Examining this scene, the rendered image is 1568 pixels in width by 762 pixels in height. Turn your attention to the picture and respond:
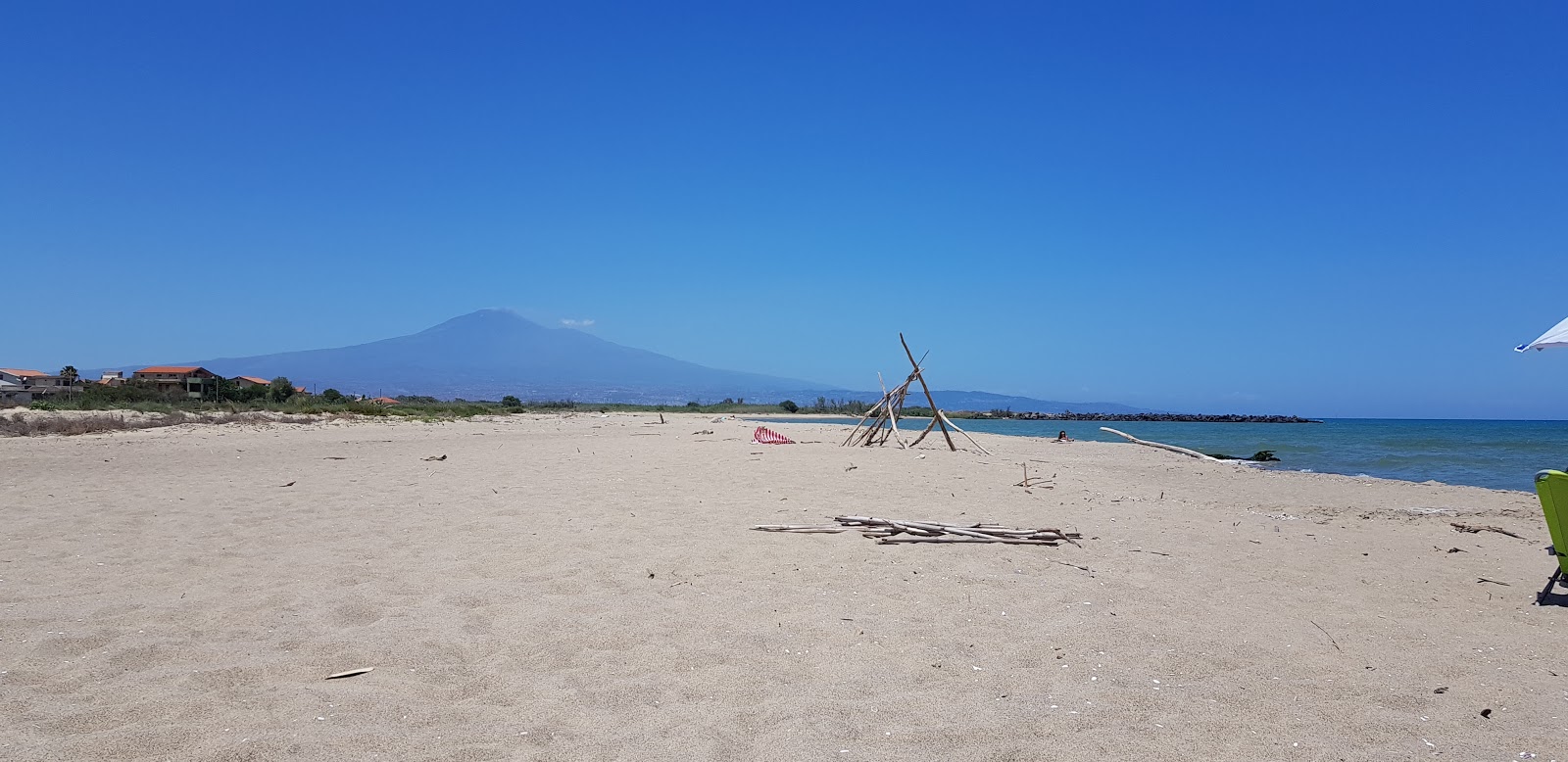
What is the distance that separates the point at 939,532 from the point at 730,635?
10.1 feet

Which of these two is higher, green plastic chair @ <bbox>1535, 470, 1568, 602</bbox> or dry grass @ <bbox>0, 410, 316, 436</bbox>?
dry grass @ <bbox>0, 410, 316, 436</bbox>

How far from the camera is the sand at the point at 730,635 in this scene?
3.20 metres

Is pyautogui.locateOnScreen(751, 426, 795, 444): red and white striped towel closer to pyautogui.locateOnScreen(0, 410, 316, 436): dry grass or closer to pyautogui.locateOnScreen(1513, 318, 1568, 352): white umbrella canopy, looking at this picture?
pyautogui.locateOnScreen(0, 410, 316, 436): dry grass

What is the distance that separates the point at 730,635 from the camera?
440 centimetres

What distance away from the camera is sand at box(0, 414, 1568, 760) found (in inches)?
126

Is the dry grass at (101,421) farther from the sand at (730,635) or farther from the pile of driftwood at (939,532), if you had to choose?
the pile of driftwood at (939,532)

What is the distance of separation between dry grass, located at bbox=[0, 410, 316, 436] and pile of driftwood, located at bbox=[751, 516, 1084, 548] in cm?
1876

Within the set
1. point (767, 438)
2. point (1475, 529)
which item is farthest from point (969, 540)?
point (767, 438)

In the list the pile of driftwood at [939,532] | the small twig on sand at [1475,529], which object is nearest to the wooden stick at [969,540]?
the pile of driftwood at [939,532]

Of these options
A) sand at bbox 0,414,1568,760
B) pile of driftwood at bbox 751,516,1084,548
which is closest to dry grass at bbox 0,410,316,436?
sand at bbox 0,414,1568,760

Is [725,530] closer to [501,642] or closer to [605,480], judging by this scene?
[501,642]

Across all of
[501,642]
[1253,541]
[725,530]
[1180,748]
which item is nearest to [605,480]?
[725,530]

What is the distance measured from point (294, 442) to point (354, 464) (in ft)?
19.3

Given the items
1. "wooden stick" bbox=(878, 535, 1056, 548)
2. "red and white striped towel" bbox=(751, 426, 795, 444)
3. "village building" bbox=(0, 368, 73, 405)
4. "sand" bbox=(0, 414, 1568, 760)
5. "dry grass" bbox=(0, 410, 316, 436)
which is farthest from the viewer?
"village building" bbox=(0, 368, 73, 405)
